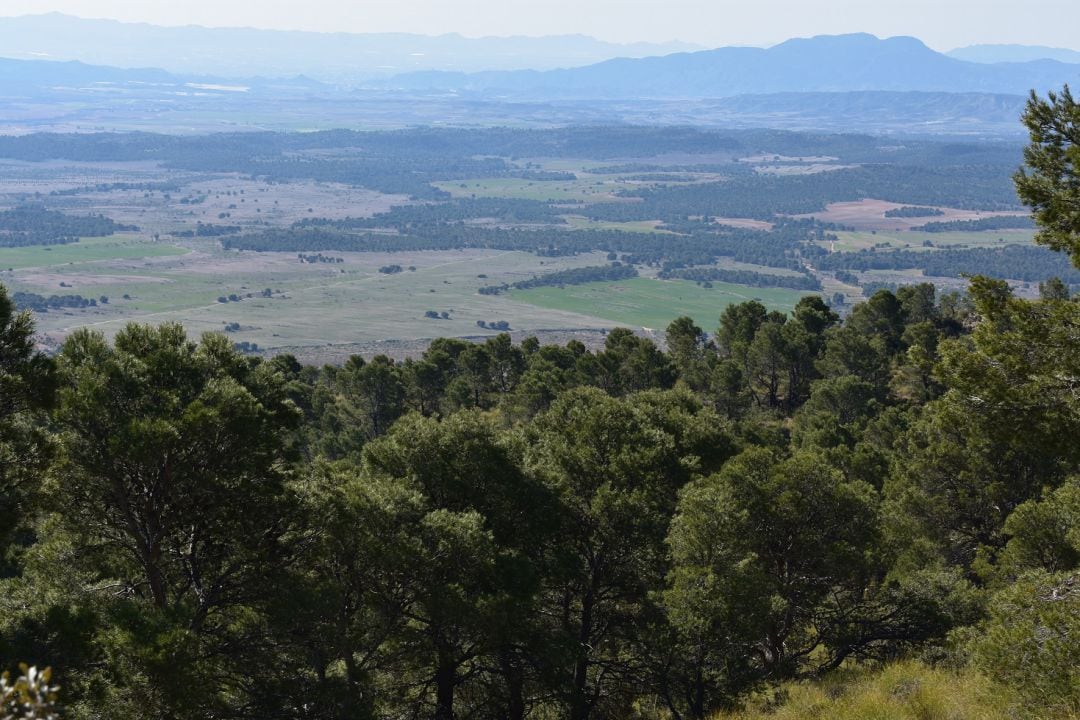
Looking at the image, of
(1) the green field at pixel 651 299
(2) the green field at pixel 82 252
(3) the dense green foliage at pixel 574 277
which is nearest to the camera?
(1) the green field at pixel 651 299

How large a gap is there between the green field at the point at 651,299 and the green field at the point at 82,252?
7357cm

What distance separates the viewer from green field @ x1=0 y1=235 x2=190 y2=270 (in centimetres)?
17325

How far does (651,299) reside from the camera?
531 ft

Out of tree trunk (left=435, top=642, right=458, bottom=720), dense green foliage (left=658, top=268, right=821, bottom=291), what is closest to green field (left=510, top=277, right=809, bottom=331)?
dense green foliage (left=658, top=268, right=821, bottom=291)

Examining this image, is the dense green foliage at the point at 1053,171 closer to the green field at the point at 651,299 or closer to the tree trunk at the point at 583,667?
the tree trunk at the point at 583,667

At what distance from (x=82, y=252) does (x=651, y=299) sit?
4159 inches

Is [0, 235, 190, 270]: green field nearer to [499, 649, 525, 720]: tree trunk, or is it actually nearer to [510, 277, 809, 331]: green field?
[510, 277, 809, 331]: green field

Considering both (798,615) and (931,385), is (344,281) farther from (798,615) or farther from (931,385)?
(798,615)

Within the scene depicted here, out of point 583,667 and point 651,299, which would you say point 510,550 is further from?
point 651,299

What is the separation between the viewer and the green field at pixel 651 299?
147 m

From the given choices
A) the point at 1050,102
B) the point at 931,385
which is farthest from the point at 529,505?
the point at 931,385

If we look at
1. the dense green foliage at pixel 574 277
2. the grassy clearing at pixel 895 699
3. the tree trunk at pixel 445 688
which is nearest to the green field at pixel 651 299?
the dense green foliage at pixel 574 277

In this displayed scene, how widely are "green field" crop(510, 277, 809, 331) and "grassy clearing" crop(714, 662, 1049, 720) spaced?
11928cm

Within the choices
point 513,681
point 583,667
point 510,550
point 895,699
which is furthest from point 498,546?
point 895,699
